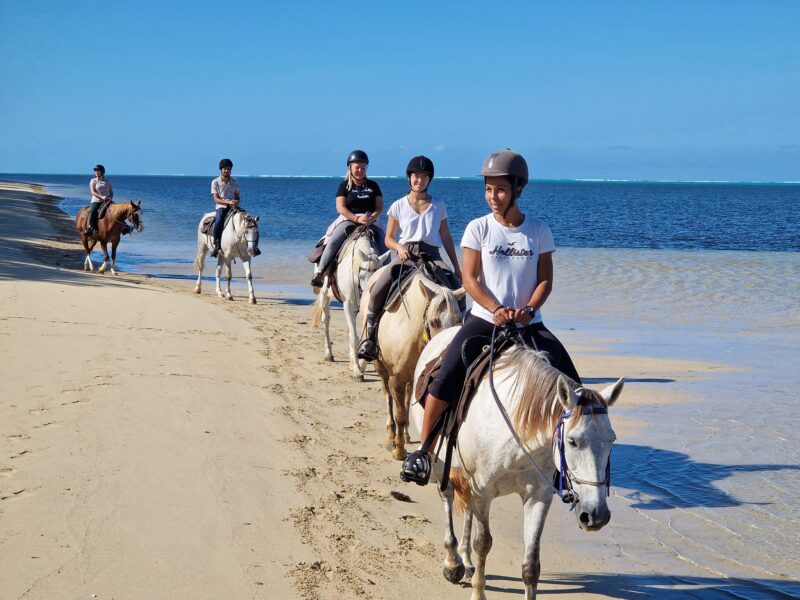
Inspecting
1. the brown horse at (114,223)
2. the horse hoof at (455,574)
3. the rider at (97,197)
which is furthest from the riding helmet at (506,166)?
the rider at (97,197)

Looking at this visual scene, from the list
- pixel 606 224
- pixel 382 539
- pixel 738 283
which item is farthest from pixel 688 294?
pixel 606 224

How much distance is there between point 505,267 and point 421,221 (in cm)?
313

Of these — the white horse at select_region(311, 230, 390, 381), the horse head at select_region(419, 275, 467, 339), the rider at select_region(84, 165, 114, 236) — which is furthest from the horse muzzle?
the rider at select_region(84, 165, 114, 236)

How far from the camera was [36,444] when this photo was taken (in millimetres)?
6922

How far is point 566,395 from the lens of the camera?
3.98 meters

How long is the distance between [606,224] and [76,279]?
46.5 meters

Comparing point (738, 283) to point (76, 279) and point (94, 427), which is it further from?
point (94, 427)

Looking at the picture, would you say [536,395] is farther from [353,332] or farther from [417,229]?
[353,332]

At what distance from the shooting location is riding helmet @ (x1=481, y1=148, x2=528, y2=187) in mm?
4895

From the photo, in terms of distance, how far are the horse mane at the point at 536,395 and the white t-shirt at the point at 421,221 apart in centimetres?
344

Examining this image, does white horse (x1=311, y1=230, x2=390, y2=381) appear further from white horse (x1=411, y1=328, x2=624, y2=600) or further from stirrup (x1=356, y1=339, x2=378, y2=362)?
white horse (x1=411, y1=328, x2=624, y2=600)

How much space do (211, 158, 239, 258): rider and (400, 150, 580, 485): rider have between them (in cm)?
1347

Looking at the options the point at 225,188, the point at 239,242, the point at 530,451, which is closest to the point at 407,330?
the point at 530,451

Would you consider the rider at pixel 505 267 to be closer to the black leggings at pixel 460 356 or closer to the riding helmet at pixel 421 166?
the black leggings at pixel 460 356
